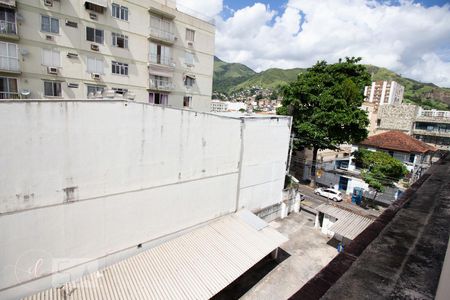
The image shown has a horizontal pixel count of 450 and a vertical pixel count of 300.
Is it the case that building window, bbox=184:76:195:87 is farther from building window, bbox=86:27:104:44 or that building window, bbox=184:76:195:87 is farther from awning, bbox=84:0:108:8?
awning, bbox=84:0:108:8

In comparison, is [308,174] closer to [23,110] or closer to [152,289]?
[152,289]

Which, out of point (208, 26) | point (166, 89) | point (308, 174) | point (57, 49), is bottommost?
point (308, 174)

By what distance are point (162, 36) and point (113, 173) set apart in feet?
56.3

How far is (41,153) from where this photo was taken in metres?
8.62

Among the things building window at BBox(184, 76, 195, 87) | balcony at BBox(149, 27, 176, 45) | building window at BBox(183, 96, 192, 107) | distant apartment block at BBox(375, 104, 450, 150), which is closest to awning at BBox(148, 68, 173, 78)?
building window at BBox(184, 76, 195, 87)

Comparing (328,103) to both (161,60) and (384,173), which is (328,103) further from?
(161,60)

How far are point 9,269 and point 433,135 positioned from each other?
167ft

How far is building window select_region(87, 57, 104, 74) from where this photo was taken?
19.7m

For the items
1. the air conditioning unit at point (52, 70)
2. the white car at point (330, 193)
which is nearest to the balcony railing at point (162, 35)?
the air conditioning unit at point (52, 70)

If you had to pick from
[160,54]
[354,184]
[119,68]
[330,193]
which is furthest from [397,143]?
[119,68]

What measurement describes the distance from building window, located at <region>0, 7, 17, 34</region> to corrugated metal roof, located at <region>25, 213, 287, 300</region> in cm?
1732

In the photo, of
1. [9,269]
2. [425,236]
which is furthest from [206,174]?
[425,236]

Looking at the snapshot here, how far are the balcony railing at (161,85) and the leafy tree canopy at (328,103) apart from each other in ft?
44.7

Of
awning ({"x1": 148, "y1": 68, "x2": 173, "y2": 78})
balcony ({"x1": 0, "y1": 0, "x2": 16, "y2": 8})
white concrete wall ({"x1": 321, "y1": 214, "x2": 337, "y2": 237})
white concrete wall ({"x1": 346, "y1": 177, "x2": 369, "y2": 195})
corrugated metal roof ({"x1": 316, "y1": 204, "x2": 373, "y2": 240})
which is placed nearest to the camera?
balcony ({"x1": 0, "y1": 0, "x2": 16, "y2": 8})
